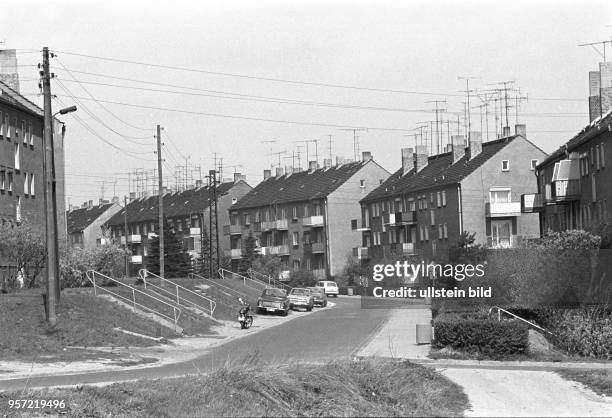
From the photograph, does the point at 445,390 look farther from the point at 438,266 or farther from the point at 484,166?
the point at 484,166

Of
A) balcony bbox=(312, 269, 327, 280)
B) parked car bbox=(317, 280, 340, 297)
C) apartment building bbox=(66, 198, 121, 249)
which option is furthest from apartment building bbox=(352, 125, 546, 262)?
apartment building bbox=(66, 198, 121, 249)

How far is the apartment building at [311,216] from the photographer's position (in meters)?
110

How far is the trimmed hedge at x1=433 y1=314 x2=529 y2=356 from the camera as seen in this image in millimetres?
28297

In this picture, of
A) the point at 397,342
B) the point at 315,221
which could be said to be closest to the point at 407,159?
the point at 315,221

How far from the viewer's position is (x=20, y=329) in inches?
1334

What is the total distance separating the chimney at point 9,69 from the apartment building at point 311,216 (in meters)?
44.8

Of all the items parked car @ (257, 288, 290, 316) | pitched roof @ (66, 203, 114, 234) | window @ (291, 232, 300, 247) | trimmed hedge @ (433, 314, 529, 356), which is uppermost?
pitched roof @ (66, 203, 114, 234)

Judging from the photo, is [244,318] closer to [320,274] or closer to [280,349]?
[280,349]

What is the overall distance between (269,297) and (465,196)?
28297 mm

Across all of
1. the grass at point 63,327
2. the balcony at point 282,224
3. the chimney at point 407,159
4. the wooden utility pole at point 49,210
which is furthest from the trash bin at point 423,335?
the balcony at point 282,224

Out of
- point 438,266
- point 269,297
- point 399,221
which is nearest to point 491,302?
point 438,266

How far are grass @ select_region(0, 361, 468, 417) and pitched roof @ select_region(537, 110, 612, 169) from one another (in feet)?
111

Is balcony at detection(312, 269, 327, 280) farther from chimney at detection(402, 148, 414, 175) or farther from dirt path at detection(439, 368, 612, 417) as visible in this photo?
dirt path at detection(439, 368, 612, 417)

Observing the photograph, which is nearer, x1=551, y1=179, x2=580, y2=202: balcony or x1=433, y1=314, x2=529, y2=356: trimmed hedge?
x1=433, y1=314, x2=529, y2=356: trimmed hedge
